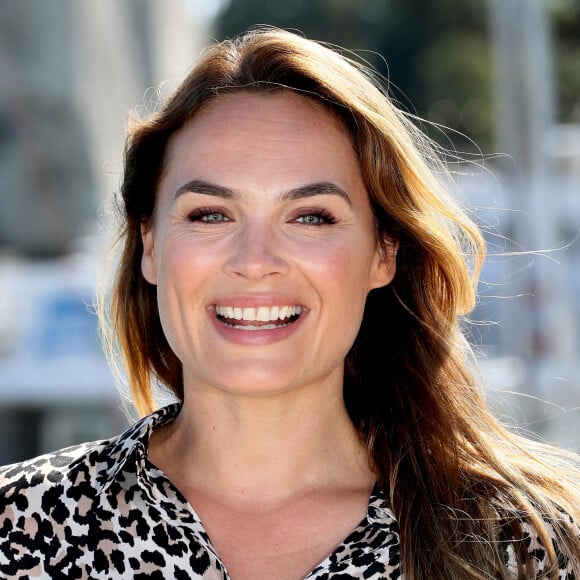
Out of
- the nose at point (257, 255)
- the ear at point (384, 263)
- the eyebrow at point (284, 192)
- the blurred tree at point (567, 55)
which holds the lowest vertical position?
the ear at point (384, 263)

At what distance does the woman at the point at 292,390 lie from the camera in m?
1.93

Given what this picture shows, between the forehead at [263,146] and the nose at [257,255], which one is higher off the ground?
the forehead at [263,146]

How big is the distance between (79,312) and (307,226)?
3.89 m

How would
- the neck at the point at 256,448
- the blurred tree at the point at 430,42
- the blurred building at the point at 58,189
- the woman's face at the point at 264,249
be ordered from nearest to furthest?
the woman's face at the point at 264,249
the neck at the point at 256,448
the blurred building at the point at 58,189
the blurred tree at the point at 430,42

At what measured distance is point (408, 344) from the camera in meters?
2.36

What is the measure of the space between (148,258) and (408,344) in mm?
577

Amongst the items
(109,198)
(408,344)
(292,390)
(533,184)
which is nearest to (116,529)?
(292,390)

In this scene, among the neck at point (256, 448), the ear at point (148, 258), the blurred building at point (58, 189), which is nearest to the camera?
the neck at point (256, 448)

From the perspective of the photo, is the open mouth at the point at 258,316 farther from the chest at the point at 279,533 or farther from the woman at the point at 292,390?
the chest at the point at 279,533

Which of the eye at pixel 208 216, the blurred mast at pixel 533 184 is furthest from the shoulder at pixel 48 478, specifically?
the blurred mast at pixel 533 184

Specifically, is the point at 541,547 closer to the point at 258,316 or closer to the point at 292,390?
the point at 292,390

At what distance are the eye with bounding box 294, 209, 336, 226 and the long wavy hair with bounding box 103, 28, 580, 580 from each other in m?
0.14

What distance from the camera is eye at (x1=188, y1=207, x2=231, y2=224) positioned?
2.03 m

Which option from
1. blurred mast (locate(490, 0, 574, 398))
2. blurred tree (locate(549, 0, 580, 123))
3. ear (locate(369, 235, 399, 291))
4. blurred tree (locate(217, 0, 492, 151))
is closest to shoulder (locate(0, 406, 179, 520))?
ear (locate(369, 235, 399, 291))
